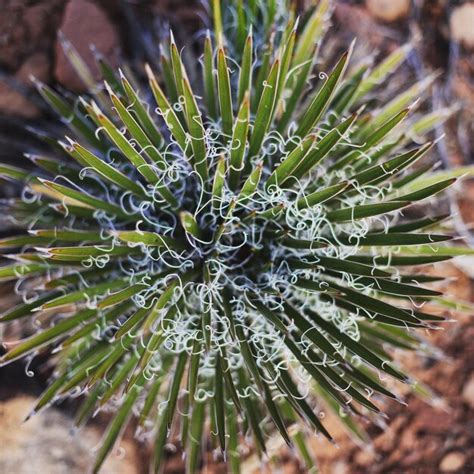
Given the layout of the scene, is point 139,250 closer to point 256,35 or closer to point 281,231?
point 281,231

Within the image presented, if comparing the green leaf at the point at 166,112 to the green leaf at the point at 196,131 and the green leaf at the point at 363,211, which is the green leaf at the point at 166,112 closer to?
the green leaf at the point at 196,131

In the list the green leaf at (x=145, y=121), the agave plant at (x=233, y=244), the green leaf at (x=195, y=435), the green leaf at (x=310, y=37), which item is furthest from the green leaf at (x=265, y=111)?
the green leaf at (x=195, y=435)

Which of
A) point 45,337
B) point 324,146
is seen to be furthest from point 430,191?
point 45,337

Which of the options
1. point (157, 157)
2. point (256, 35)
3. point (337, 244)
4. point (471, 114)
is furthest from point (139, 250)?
point (471, 114)

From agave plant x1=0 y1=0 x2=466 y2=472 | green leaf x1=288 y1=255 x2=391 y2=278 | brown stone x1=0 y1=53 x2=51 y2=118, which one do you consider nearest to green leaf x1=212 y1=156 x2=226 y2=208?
agave plant x1=0 y1=0 x2=466 y2=472

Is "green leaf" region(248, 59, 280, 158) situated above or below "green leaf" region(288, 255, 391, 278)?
above

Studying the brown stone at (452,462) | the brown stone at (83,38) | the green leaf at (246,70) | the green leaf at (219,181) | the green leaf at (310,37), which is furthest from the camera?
the brown stone at (452,462)

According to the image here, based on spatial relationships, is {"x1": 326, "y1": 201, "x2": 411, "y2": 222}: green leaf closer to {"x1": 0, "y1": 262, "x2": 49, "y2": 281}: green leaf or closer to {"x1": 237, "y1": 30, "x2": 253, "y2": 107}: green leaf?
{"x1": 237, "y1": 30, "x2": 253, "y2": 107}: green leaf
